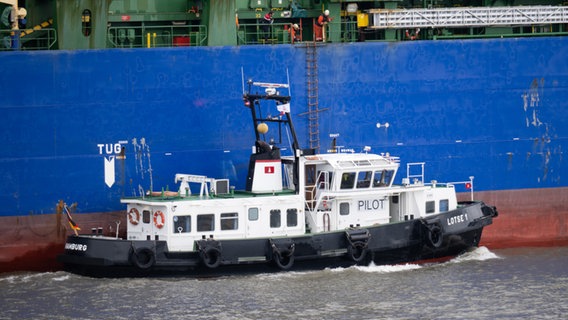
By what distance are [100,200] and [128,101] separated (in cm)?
189

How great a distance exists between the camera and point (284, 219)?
22.5 m

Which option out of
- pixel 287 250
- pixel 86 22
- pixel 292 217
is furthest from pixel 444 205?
pixel 86 22

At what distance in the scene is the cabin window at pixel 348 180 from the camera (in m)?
22.9

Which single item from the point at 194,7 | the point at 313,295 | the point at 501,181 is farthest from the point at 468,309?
the point at 194,7

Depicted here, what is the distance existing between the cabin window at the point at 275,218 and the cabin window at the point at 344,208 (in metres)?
1.29

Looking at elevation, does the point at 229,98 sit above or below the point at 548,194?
above

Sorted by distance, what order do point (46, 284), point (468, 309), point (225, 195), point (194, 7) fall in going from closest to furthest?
point (468, 309)
point (46, 284)
point (225, 195)
point (194, 7)

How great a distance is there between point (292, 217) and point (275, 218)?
33cm

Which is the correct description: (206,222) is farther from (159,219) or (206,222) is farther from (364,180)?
(364,180)

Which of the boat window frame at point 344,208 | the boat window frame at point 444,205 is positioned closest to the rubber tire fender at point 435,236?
the boat window frame at point 444,205

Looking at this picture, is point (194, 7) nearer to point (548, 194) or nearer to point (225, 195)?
point (225, 195)

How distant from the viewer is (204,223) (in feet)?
72.1

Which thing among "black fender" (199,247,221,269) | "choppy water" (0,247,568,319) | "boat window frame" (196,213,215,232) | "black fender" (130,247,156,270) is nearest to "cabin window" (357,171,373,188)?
"choppy water" (0,247,568,319)

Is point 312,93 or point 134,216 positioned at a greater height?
point 312,93
